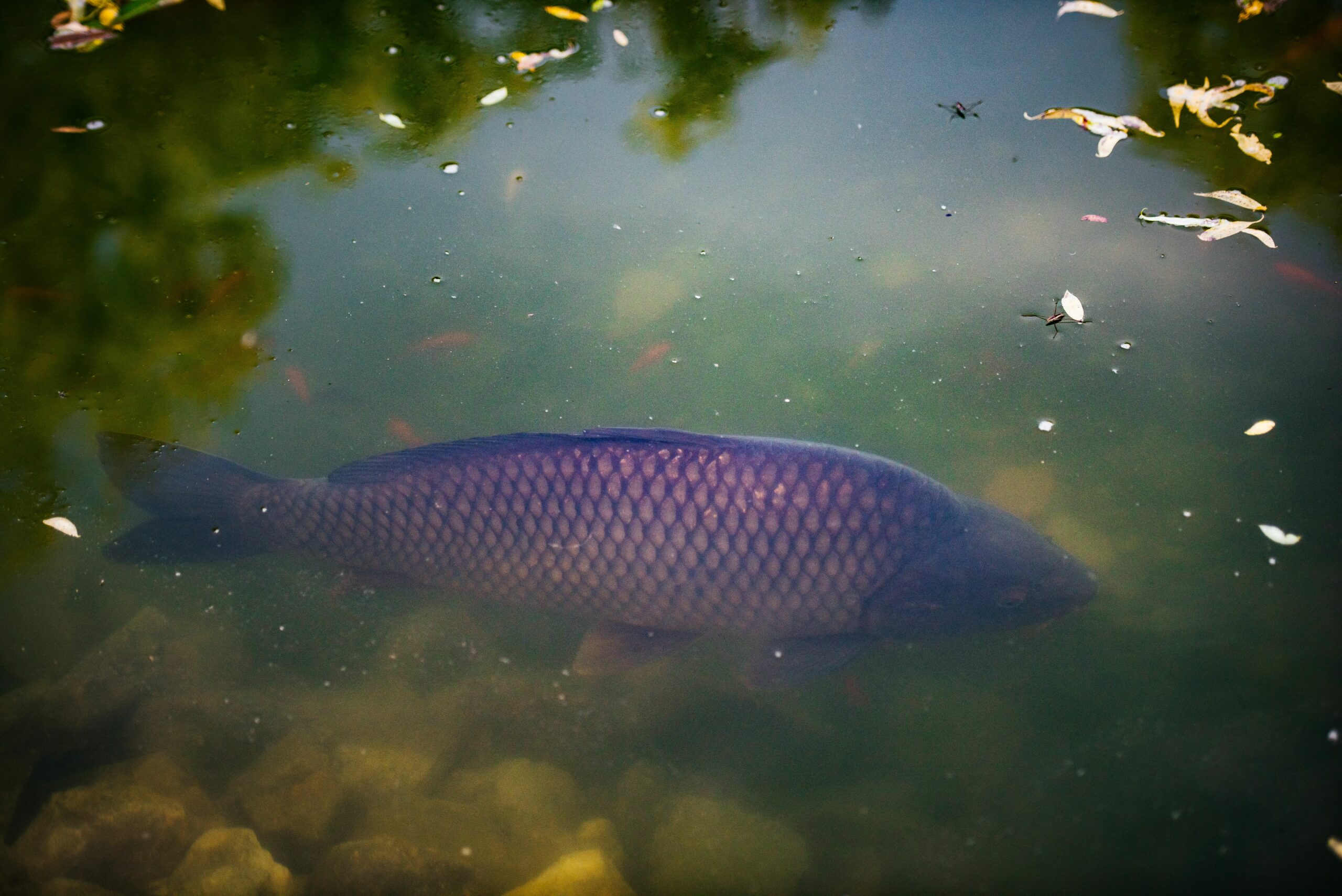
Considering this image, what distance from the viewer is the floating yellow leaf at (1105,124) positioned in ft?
9.50

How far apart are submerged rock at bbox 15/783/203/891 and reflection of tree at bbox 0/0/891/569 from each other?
892 millimetres

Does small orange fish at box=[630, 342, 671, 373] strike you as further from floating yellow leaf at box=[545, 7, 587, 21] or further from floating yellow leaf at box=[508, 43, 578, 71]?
floating yellow leaf at box=[545, 7, 587, 21]

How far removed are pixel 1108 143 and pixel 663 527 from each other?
238cm

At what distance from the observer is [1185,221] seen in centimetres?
270

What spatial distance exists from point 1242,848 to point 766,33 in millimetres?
3483

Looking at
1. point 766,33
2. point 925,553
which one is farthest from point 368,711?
point 766,33

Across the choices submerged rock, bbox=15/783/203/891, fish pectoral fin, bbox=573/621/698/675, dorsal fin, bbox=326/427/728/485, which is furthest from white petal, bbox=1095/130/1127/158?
A: submerged rock, bbox=15/783/203/891

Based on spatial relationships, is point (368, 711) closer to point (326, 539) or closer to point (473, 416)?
point (326, 539)

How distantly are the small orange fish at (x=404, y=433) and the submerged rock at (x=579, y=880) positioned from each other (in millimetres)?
1512

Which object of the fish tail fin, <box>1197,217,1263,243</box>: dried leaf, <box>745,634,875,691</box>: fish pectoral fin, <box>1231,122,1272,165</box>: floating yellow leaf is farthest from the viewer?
<box>1231,122,1272,165</box>: floating yellow leaf

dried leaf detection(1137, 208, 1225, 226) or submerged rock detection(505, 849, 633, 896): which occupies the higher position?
dried leaf detection(1137, 208, 1225, 226)

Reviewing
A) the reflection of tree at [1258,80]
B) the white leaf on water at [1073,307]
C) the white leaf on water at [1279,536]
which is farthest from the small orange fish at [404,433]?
the reflection of tree at [1258,80]

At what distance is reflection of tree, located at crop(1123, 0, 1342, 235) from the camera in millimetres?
2762

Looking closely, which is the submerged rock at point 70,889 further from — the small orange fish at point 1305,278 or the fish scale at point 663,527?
the small orange fish at point 1305,278
